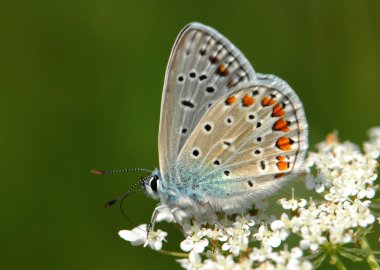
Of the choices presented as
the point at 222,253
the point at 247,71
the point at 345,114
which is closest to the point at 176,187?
the point at 222,253

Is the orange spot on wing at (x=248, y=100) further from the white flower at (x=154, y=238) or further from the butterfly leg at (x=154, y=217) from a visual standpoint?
the white flower at (x=154, y=238)

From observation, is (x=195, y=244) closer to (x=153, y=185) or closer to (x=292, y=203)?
(x=153, y=185)

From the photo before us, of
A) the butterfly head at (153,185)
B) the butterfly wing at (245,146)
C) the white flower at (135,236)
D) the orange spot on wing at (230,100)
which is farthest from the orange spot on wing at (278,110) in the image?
the white flower at (135,236)

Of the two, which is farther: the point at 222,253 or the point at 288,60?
the point at 288,60

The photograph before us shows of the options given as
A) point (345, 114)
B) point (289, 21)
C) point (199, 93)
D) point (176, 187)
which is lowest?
point (176, 187)

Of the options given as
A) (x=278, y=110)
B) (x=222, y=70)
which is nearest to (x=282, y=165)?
(x=278, y=110)

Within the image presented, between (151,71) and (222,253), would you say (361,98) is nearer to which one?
(151,71)

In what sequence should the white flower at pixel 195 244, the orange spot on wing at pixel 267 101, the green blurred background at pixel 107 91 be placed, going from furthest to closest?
the green blurred background at pixel 107 91 < the orange spot on wing at pixel 267 101 < the white flower at pixel 195 244
